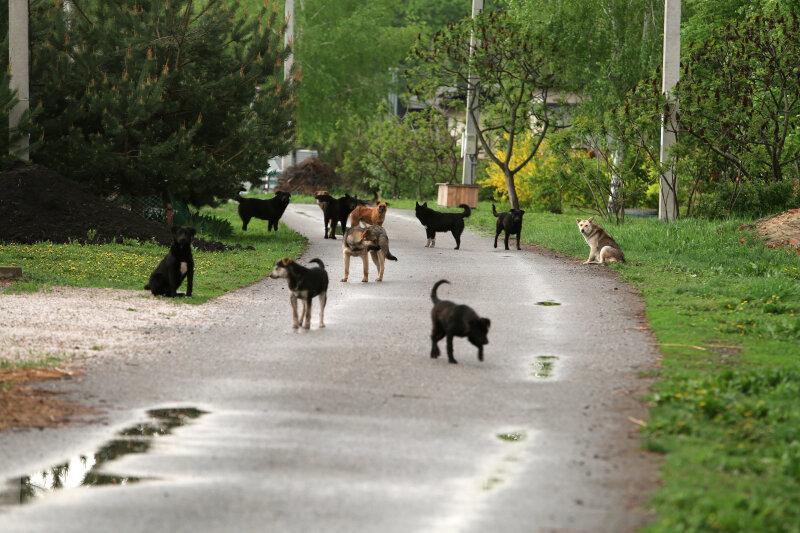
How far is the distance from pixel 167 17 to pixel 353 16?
127 ft

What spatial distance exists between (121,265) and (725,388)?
11.5 m

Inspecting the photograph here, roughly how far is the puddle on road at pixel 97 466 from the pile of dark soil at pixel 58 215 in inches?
529

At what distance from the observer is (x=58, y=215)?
2075cm

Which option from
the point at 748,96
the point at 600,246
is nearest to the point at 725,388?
the point at 600,246

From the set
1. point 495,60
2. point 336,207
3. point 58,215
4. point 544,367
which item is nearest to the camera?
point 544,367

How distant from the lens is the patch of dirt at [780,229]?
20219 millimetres

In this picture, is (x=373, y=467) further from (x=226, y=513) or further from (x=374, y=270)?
(x=374, y=270)

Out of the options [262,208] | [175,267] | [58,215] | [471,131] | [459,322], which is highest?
[471,131]

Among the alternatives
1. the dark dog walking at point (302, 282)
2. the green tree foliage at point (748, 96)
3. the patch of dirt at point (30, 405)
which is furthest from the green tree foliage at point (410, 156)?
the patch of dirt at point (30, 405)

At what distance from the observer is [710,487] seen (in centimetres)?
593

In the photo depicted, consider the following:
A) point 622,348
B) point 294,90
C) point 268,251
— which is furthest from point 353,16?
point 622,348

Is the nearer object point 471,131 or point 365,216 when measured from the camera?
point 365,216

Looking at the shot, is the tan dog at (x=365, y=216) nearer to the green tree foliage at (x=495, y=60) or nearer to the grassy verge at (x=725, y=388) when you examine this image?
the grassy verge at (x=725, y=388)

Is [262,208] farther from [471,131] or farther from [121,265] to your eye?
[471,131]
